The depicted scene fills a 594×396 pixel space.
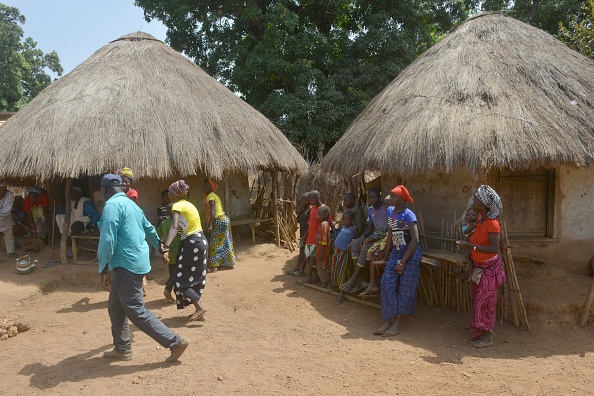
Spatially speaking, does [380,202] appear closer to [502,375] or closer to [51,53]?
[502,375]

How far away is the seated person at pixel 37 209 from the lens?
8.95 meters

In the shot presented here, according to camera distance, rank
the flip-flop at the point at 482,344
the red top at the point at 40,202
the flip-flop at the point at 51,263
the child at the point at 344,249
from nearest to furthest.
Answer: the flip-flop at the point at 482,344, the child at the point at 344,249, the flip-flop at the point at 51,263, the red top at the point at 40,202

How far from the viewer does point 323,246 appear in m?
6.81

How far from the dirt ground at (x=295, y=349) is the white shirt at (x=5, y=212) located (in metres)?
2.00

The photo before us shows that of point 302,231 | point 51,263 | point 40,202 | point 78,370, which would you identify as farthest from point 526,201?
point 40,202

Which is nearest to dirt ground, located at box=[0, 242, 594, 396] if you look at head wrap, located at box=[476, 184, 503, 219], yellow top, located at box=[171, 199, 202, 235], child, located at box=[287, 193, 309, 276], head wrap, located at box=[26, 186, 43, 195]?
child, located at box=[287, 193, 309, 276]

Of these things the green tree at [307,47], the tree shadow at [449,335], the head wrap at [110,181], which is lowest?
the tree shadow at [449,335]

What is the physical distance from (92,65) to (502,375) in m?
9.03

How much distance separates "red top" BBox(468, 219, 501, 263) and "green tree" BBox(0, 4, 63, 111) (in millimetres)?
22367

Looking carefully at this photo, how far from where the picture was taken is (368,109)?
316 inches

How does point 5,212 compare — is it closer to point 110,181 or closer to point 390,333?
point 110,181

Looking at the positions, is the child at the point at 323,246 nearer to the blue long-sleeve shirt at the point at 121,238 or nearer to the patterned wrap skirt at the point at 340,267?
the patterned wrap skirt at the point at 340,267

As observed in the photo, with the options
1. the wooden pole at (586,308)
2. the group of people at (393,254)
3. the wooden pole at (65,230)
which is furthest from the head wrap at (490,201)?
the wooden pole at (65,230)

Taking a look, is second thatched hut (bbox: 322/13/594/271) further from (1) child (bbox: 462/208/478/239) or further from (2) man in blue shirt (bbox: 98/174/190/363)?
(2) man in blue shirt (bbox: 98/174/190/363)
